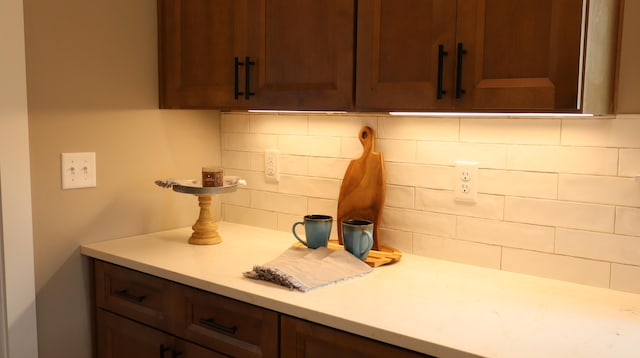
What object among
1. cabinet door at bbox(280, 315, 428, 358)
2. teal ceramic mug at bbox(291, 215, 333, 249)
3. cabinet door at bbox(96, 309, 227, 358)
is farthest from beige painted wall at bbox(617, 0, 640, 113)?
cabinet door at bbox(96, 309, 227, 358)

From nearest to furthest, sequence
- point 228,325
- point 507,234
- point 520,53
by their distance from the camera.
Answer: point 520,53 < point 228,325 < point 507,234

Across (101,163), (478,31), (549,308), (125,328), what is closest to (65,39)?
(101,163)

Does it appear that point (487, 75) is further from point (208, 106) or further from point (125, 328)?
point (125, 328)

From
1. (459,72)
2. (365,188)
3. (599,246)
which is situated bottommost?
(599,246)

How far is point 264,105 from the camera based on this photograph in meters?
1.89

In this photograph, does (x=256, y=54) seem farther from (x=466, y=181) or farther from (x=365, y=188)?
(x=466, y=181)

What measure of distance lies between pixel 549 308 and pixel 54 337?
1.52 m

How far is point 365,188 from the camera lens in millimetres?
1952

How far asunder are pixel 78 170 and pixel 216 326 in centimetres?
75

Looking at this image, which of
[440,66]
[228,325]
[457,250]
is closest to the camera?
[440,66]

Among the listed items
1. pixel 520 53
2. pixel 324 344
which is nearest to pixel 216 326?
pixel 324 344

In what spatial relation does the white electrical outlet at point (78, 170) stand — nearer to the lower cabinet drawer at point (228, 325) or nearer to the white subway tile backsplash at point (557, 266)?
the lower cabinet drawer at point (228, 325)

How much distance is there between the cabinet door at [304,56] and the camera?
5.62 ft

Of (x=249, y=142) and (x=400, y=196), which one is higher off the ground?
(x=249, y=142)
